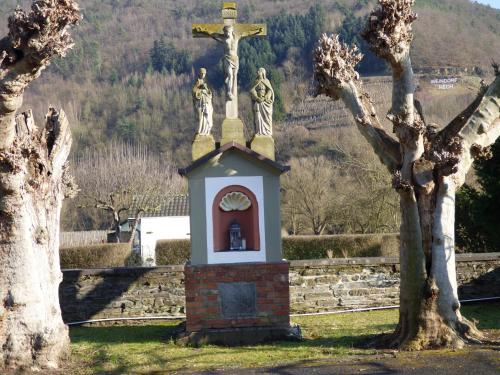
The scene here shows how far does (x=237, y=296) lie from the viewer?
13961mm

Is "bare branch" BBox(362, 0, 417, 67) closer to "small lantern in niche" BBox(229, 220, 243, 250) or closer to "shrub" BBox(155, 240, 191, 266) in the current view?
"small lantern in niche" BBox(229, 220, 243, 250)

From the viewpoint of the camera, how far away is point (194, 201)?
14.2 meters

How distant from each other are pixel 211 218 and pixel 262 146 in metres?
1.75

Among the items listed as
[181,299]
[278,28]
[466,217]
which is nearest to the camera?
[181,299]

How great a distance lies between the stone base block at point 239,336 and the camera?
44.6ft

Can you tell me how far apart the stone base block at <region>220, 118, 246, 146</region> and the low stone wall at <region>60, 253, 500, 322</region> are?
4.50m

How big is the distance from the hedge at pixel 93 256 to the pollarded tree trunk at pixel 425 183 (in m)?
16.2

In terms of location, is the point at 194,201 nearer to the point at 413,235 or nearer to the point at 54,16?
the point at 413,235

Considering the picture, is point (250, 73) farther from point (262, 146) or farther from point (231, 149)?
point (231, 149)

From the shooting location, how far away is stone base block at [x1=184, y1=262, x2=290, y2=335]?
13891mm

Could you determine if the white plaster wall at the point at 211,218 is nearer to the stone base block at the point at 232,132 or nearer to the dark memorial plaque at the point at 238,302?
the dark memorial plaque at the point at 238,302

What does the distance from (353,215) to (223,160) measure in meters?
19.4

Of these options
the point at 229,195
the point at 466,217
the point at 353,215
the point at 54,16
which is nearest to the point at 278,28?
the point at 353,215

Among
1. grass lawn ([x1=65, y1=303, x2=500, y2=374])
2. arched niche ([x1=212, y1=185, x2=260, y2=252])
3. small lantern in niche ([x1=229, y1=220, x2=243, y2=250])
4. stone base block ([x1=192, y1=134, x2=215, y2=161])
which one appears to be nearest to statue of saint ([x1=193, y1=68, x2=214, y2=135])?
stone base block ([x1=192, y1=134, x2=215, y2=161])
